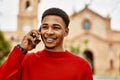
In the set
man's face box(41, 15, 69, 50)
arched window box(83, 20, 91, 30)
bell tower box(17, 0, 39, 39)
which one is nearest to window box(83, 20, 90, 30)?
arched window box(83, 20, 91, 30)

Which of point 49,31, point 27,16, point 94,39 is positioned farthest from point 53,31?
point 94,39

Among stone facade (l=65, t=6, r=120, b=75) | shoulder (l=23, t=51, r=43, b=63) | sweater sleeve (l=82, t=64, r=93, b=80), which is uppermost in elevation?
shoulder (l=23, t=51, r=43, b=63)

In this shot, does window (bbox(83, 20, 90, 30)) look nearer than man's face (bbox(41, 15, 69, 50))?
No

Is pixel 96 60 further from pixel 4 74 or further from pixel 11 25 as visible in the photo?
pixel 4 74

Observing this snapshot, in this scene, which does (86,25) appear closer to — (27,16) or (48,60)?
(27,16)

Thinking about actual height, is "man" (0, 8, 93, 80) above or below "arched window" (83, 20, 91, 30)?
above

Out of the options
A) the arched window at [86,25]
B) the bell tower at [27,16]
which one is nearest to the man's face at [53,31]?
the bell tower at [27,16]

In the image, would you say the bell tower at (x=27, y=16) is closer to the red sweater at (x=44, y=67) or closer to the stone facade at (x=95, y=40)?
the stone facade at (x=95, y=40)

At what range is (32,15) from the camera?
40.1ft

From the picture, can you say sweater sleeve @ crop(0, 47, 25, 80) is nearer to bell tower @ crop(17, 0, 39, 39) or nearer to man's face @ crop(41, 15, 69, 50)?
man's face @ crop(41, 15, 69, 50)

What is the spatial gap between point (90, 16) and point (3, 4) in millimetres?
6615

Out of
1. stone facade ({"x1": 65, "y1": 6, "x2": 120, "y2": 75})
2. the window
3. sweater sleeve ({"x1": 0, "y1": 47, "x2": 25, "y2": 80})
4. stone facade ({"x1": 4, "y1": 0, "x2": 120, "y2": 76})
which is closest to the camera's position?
sweater sleeve ({"x1": 0, "y1": 47, "x2": 25, "y2": 80})

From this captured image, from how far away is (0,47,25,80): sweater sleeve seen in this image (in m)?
1.59

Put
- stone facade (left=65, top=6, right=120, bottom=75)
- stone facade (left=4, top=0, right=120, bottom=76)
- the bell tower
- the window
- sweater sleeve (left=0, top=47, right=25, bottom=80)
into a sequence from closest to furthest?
sweater sleeve (left=0, top=47, right=25, bottom=80) → the bell tower → stone facade (left=4, top=0, right=120, bottom=76) → stone facade (left=65, top=6, right=120, bottom=75) → the window
